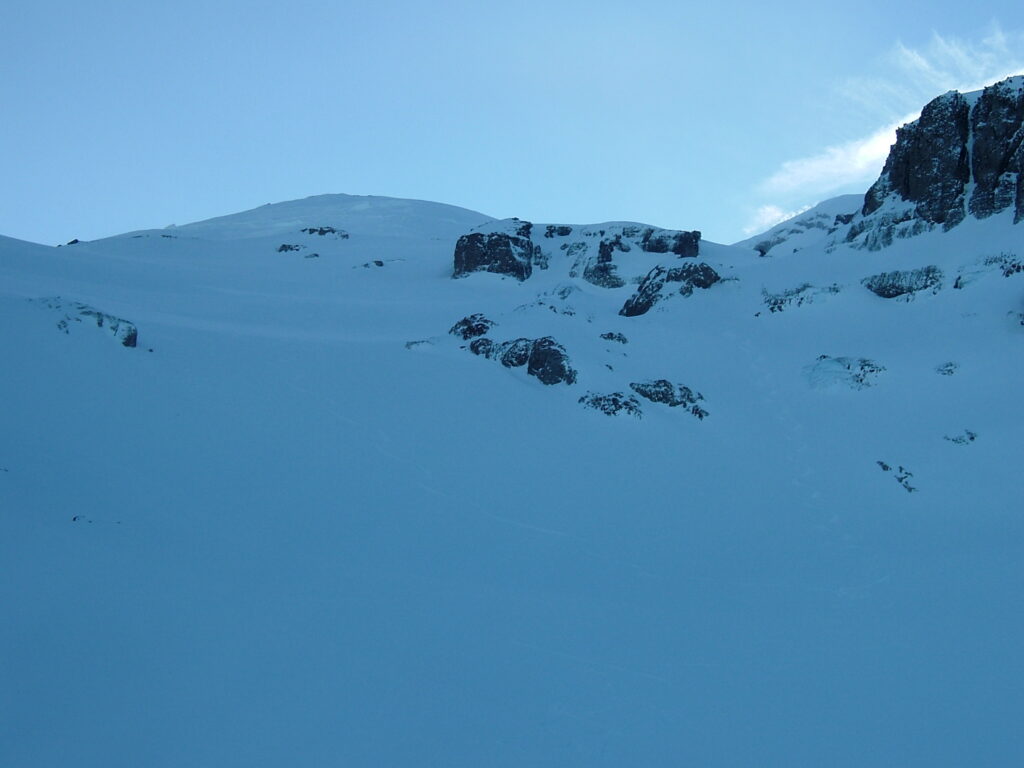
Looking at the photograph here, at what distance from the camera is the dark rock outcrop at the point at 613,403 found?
21.5 m

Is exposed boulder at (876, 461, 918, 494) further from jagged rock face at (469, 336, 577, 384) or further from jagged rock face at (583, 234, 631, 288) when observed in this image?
jagged rock face at (583, 234, 631, 288)


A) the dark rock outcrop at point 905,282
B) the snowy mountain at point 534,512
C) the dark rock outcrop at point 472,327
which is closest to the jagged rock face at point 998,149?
the snowy mountain at point 534,512

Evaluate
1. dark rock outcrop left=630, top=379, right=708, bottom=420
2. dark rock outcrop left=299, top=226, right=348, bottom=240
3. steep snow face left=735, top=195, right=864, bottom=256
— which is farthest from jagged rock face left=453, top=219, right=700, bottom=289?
steep snow face left=735, top=195, right=864, bottom=256

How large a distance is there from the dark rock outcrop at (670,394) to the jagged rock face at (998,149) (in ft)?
55.6

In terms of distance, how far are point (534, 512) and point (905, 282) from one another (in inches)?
836

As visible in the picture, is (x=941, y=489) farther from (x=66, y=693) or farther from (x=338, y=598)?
(x=66, y=693)

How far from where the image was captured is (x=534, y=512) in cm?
1584

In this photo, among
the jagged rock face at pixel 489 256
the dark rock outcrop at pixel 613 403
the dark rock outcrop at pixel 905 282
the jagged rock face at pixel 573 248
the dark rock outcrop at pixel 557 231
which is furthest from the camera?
the dark rock outcrop at pixel 557 231

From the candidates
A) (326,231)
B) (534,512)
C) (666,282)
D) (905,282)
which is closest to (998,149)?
(905,282)

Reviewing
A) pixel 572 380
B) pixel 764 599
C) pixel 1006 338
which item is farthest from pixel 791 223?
pixel 764 599

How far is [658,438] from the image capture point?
20672mm

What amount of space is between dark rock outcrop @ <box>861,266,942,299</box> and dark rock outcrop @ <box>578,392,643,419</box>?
549 inches

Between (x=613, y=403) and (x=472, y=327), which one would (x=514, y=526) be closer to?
(x=613, y=403)

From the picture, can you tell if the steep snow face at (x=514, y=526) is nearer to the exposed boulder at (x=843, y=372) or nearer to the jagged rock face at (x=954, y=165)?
the exposed boulder at (x=843, y=372)
